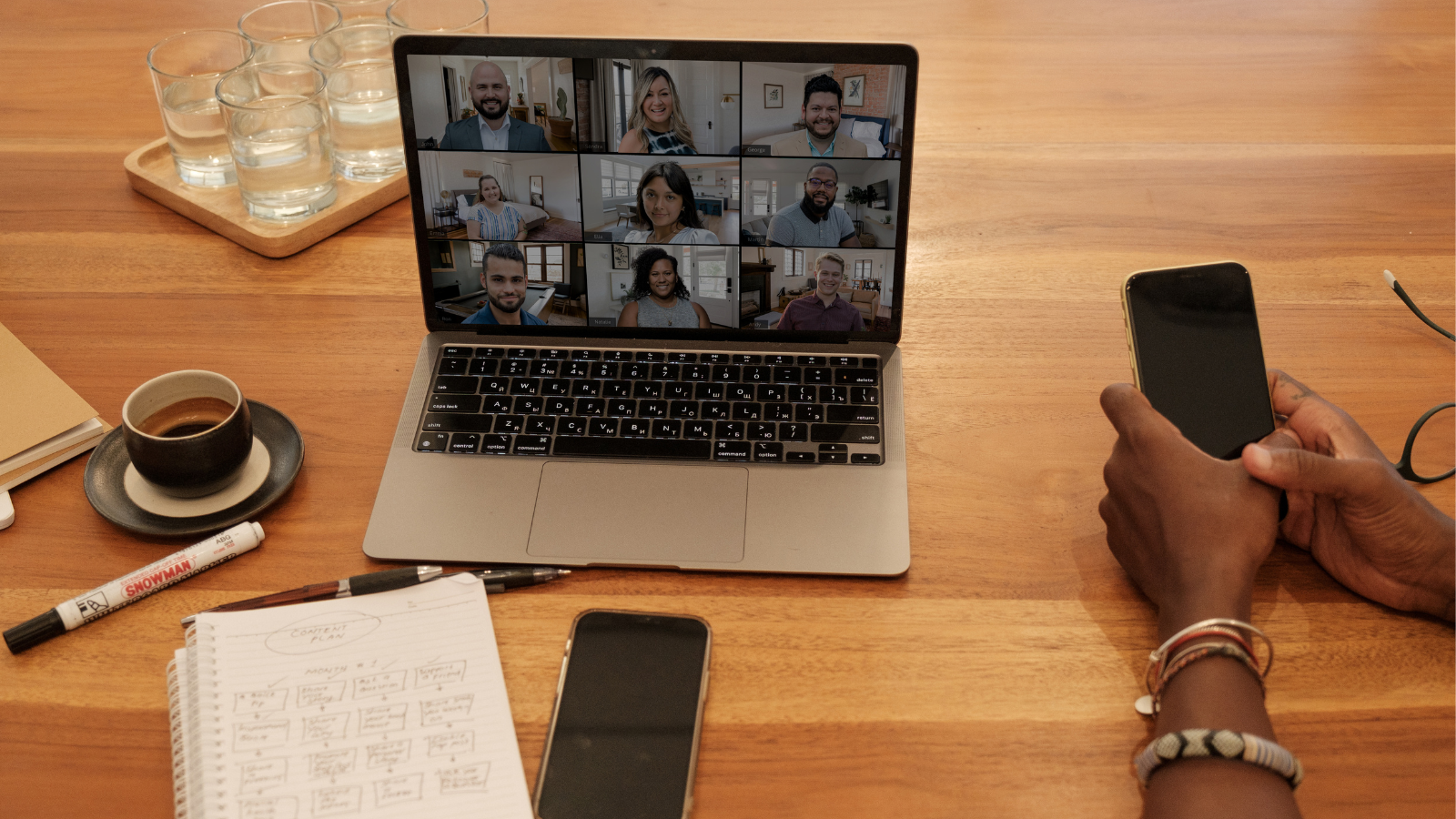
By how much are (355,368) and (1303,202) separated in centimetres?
101

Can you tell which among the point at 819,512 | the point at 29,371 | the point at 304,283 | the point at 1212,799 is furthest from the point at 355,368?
the point at 1212,799

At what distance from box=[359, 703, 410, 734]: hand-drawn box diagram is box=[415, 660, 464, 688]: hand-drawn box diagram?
20 mm

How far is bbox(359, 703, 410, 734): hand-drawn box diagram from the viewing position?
67cm

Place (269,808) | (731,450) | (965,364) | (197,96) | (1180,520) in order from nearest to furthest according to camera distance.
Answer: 1. (269,808)
2. (1180,520)
3. (731,450)
4. (965,364)
5. (197,96)

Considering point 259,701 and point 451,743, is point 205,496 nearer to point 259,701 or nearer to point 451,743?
point 259,701

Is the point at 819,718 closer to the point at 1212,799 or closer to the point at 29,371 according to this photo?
the point at 1212,799

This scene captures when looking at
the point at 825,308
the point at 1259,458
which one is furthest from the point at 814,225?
the point at 1259,458

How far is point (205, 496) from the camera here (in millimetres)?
820

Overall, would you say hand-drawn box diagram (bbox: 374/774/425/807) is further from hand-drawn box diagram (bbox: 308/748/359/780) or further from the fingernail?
the fingernail

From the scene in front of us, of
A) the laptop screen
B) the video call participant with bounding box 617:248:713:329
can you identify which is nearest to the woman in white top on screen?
the laptop screen

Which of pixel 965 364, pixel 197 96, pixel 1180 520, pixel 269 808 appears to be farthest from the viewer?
pixel 197 96

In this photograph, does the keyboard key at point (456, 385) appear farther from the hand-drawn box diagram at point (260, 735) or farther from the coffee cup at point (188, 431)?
the hand-drawn box diagram at point (260, 735)

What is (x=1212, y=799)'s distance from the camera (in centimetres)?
63

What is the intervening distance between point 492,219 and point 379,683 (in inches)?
15.8
